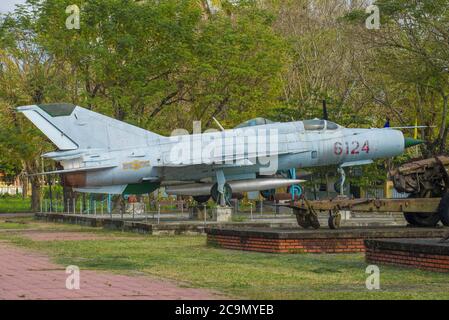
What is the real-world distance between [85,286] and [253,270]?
404cm

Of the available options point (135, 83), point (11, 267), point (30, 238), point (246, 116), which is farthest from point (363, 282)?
point (246, 116)

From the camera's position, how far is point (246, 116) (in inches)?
1750

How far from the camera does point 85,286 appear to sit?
45.7 ft

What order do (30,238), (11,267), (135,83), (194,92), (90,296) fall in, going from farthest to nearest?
(194,92)
(135,83)
(30,238)
(11,267)
(90,296)

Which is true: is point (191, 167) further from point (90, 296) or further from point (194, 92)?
point (90, 296)

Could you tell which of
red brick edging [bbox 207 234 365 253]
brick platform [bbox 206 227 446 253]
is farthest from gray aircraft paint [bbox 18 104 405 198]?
red brick edging [bbox 207 234 365 253]

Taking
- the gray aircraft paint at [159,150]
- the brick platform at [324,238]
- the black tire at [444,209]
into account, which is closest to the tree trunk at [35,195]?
the gray aircraft paint at [159,150]

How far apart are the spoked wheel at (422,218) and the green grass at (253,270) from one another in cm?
367

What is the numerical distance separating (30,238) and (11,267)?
10.3m

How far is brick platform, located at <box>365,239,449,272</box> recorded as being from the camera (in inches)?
621
